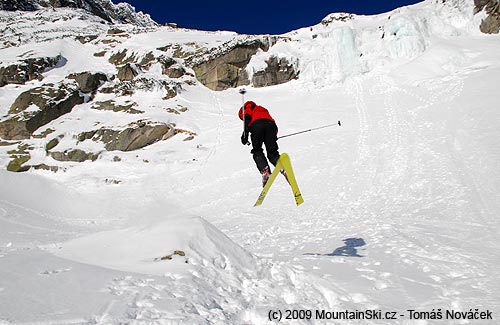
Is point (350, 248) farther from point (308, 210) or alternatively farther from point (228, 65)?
point (228, 65)

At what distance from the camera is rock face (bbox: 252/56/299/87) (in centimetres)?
3919

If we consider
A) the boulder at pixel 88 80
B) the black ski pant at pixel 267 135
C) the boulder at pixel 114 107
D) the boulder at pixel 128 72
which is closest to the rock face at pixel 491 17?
the boulder at pixel 114 107

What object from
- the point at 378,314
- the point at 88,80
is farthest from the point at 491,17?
the point at 88,80

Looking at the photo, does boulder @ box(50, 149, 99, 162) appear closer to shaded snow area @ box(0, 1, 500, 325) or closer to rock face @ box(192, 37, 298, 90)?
shaded snow area @ box(0, 1, 500, 325)

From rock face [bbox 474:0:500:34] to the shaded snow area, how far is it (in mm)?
954

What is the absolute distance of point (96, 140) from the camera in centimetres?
2880

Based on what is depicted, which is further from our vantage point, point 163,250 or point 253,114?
point 253,114

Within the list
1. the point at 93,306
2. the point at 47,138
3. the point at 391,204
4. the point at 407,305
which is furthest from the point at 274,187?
the point at 47,138

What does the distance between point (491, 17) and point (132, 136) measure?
36.2 metres

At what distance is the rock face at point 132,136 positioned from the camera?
1089 inches

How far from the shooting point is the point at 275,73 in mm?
39531

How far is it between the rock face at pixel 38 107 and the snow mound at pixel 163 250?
3257 cm

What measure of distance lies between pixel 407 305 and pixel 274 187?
12100 mm

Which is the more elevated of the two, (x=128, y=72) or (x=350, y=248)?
(x=128, y=72)
